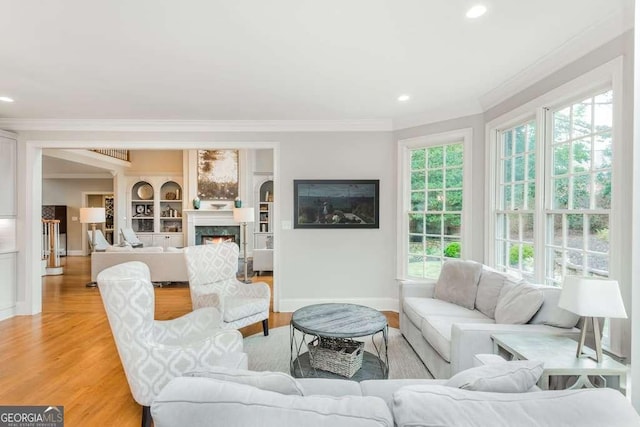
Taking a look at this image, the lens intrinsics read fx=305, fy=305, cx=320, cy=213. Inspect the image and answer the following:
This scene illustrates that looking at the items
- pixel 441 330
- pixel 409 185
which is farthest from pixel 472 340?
pixel 409 185

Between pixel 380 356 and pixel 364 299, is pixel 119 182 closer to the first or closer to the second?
pixel 364 299

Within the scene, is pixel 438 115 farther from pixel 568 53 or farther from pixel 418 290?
pixel 418 290

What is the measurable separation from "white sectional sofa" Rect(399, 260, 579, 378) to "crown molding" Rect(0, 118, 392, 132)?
215 centimetres

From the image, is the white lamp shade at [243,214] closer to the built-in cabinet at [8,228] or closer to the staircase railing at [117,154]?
the built-in cabinet at [8,228]

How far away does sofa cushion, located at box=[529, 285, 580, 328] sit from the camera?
207 cm

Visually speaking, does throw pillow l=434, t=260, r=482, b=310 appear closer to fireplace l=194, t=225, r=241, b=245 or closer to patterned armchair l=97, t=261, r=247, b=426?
patterned armchair l=97, t=261, r=247, b=426

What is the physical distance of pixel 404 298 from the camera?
3.24 m

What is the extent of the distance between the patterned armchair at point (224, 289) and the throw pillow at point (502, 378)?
7.41ft

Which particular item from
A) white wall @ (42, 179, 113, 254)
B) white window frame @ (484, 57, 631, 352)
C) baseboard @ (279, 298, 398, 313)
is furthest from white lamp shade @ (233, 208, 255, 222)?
white wall @ (42, 179, 113, 254)

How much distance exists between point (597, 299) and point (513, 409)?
1079mm

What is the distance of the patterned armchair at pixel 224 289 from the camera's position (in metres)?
3.02

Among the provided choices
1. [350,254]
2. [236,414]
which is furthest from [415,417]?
[350,254]

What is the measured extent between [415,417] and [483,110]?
11.3 feet

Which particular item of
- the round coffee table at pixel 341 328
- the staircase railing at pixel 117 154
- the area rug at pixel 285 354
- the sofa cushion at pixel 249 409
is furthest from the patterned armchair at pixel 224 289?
the staircase railing at pixel 117 154
